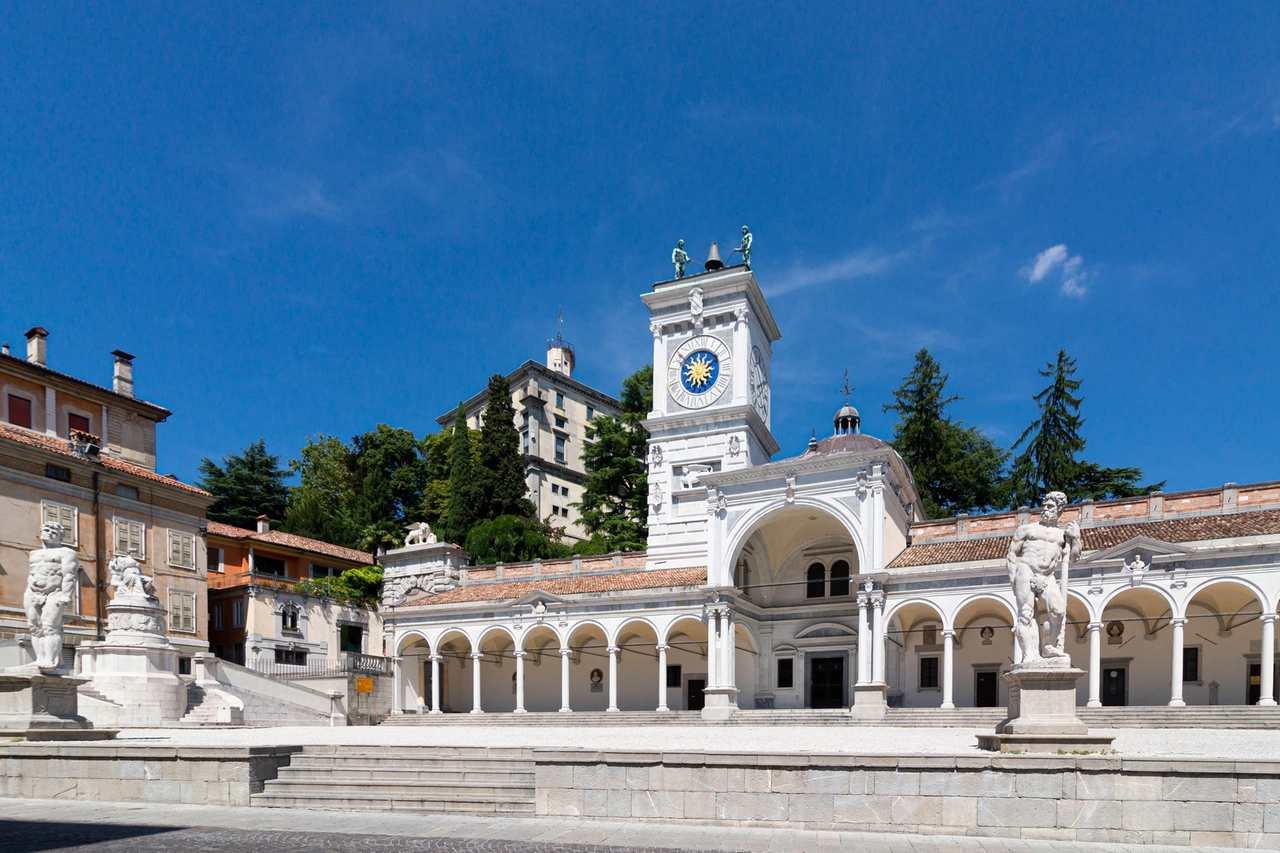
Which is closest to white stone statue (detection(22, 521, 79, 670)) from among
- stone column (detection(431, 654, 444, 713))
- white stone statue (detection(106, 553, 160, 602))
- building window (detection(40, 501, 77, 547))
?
white stone statue (detection(106, 553, 160, 602))

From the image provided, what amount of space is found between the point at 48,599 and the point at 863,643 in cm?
2250

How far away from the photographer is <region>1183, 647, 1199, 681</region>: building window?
2684 cm

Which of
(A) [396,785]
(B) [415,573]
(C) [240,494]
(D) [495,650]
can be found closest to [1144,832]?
(A) [396,785]

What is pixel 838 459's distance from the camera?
29266 millimetres

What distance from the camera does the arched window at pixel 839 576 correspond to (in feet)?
109

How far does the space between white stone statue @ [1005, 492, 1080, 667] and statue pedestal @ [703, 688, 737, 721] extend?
18.6 m

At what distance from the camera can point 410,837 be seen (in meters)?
8.82

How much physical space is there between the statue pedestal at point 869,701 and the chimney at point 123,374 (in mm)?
31917

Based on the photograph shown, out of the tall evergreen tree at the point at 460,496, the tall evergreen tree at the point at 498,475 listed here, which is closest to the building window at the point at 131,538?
the tall evergreen tree at the point at 460,496

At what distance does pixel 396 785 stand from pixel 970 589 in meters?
21.3

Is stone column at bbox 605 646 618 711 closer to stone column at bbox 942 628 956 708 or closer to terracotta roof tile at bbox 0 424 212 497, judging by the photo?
stone column at bbox 942 628 956 708

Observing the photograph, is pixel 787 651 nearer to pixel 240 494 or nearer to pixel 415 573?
pixel 415 573

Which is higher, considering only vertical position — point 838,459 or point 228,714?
point 838,459

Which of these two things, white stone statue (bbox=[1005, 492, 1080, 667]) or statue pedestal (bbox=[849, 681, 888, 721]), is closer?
white stone statue (bbox=[1005, 492, 1080, 667])
